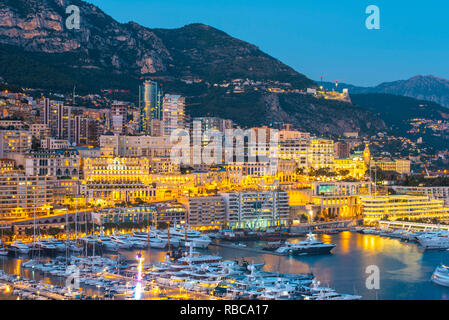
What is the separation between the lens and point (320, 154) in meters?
43.4

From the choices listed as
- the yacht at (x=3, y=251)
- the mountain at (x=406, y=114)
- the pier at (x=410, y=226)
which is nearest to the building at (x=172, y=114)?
the pier at (x=410, y=226)

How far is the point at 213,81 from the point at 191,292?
49087 millimetres

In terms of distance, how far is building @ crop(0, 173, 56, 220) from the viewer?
27359mm

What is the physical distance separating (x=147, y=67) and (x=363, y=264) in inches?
1738

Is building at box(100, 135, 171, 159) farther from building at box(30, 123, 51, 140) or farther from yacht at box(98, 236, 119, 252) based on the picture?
yacht at box(98, 236, 119, 252)

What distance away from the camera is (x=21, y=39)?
5378cm

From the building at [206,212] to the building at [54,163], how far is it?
6.26 m

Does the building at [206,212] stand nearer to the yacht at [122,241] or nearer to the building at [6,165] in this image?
→ the yacht at [122,241]

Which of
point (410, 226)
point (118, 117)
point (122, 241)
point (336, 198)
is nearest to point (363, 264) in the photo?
point (122, 241)

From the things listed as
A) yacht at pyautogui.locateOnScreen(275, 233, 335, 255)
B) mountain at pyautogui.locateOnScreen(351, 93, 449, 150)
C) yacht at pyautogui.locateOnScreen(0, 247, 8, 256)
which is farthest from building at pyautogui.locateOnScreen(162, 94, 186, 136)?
mountain at pyautogui.locateOnScreen(351, 93, 449, 150)

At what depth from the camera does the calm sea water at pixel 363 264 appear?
59.1ft

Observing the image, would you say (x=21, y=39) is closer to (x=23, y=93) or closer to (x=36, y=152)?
(x=23, y=93)

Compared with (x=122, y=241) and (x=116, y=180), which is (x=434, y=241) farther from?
(x=116, y=180)

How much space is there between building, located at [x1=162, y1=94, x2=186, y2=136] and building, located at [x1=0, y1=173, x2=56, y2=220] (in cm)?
1476
